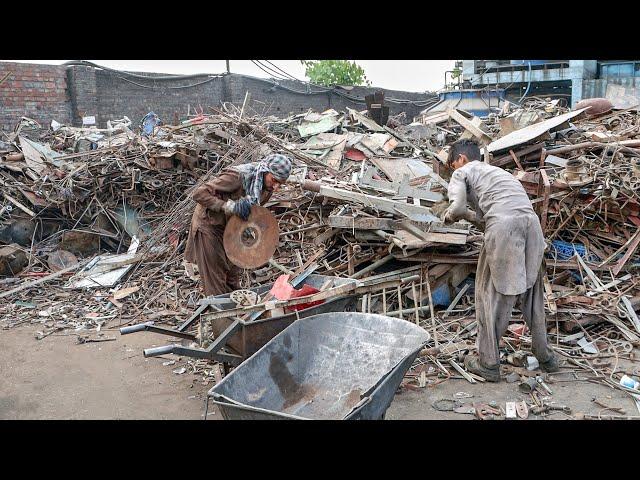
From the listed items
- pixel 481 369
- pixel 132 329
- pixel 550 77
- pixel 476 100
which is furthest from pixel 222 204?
pixel 550 77

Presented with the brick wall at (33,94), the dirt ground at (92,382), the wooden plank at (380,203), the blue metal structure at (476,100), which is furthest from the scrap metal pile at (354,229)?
the blue metal structure at (476,100)

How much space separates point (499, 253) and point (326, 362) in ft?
5.49

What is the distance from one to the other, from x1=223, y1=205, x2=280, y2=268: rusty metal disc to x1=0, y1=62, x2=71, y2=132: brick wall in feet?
31.7

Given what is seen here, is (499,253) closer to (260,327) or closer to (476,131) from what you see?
(260,327)

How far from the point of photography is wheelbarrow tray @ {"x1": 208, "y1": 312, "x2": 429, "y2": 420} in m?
3.66

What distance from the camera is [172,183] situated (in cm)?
920

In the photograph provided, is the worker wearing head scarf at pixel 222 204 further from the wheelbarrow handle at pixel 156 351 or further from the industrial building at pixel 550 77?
the industrial building at pixel 550 77

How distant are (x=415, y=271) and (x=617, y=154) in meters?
2.91

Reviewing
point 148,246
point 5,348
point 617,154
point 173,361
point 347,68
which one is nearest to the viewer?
point 173,361

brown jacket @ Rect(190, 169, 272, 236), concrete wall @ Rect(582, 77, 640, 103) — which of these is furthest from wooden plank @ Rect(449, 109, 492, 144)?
concrete wall @ Rect(582, 77, 640, 103)

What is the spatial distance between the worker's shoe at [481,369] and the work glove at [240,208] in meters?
2.40

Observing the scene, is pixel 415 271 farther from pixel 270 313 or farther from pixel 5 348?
pixel 5 348

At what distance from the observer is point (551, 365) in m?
4.82

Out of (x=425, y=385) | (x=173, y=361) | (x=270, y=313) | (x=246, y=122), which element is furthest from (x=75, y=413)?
(x=246, y=122)
